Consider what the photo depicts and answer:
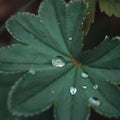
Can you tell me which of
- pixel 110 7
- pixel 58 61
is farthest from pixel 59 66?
pixel 110 7

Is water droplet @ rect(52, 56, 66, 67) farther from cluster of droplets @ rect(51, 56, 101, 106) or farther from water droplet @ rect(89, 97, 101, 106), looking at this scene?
water droplet @ rect(89, 97, 101, 106)

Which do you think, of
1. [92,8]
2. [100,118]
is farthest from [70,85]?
[100,118]

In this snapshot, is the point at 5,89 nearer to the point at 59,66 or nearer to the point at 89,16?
the point at 59,66

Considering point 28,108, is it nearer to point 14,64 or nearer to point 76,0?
point 14,64

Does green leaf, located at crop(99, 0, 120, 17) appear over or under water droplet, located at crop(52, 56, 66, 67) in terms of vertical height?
over

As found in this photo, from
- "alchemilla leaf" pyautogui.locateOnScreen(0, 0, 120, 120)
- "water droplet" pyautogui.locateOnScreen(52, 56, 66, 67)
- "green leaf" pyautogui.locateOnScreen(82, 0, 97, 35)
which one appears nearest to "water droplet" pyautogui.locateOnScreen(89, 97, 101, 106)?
"alchemilla leaf" pyautogui.locateOnScreen(0, 0, 120, 120)

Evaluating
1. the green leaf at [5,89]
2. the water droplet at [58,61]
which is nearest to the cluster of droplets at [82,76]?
the water droplet at [58,61]
